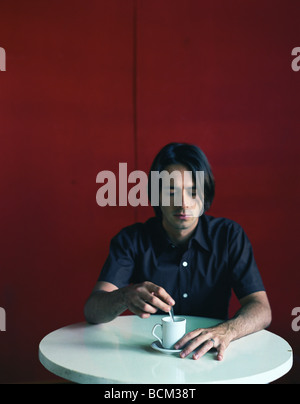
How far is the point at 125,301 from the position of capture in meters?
1.52

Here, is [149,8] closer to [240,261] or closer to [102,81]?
[102,81]

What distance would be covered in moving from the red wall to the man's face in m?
0.81

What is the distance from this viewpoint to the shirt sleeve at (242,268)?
5.98 ft

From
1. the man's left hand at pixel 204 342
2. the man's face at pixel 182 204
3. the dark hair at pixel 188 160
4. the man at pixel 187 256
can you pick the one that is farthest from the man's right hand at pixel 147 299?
the dark hair at pixel 188 160

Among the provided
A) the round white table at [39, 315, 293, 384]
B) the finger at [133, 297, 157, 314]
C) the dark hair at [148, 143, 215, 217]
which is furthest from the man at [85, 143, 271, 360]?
the finger at [133, 297, 157, 314]

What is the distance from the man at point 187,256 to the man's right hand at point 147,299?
0.91 ft

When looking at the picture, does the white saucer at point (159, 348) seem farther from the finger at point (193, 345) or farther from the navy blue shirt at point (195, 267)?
the navy blue shirt at point (195, 267)

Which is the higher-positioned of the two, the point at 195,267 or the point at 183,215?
the point at 183,215

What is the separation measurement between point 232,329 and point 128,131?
5.12ft

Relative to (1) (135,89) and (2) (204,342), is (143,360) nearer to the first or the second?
(2) (204,342)

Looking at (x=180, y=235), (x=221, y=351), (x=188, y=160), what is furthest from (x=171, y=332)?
(x=188, y=160)

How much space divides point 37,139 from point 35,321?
1.08 meters

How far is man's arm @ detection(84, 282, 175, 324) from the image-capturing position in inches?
54.3

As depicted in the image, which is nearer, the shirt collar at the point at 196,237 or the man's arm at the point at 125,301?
the man's arm at the point at 125,301
